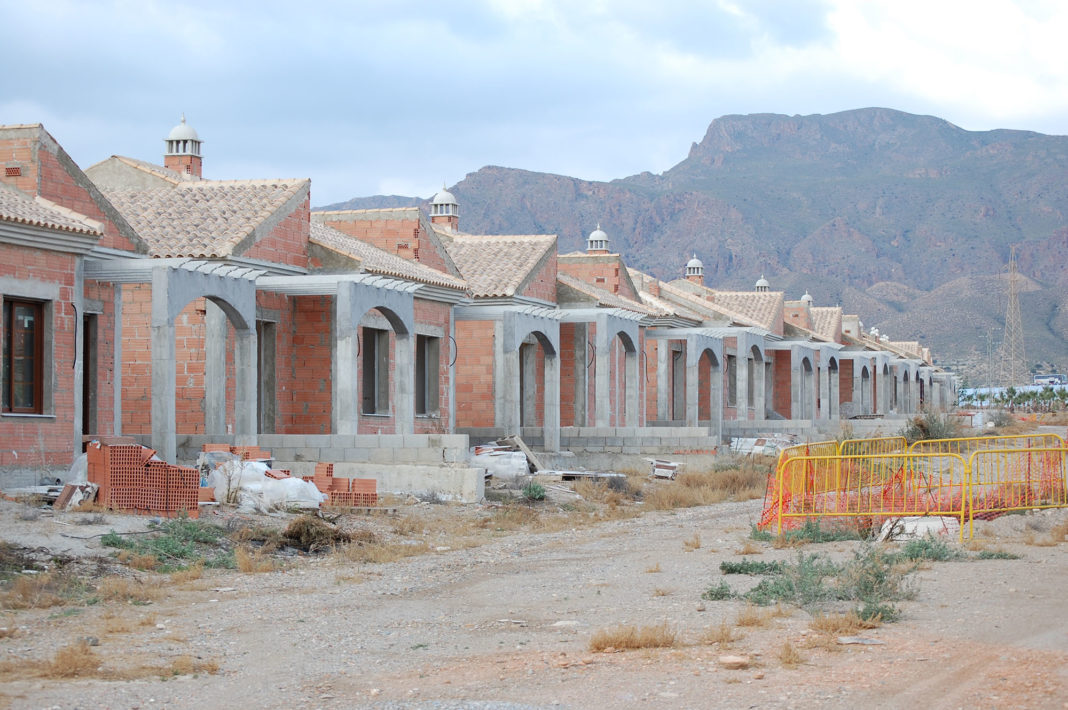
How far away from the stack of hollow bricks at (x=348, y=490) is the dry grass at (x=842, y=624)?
8.85m

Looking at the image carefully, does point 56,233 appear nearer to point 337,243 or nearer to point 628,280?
point 337,243

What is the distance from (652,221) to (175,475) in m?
160

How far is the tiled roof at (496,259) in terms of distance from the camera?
2827 centimetres

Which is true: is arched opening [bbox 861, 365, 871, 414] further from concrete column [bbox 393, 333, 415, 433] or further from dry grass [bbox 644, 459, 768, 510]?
concrete column [bbox 393, 333, 415, 433]

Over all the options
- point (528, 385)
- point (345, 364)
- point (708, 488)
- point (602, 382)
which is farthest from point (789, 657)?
point (528, 385)

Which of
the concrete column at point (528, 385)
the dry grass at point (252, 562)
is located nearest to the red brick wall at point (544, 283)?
the concrete column at point (528, 385)

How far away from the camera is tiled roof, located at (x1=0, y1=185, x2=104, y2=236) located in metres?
15.6

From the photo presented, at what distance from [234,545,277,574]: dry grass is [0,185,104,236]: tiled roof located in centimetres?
537

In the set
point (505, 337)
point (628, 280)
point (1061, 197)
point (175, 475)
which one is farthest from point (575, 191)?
point (175, 475)

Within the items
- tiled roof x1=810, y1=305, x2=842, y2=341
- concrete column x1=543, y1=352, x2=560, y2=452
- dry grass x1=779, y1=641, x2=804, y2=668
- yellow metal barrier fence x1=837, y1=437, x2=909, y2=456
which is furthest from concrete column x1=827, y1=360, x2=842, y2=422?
dry grass x1=779, y1=641, x2=804, y2=668

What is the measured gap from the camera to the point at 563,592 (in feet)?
36.1

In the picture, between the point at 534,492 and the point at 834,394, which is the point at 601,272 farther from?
the point at 834,394

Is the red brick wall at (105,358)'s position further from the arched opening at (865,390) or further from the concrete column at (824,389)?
the arched opening at (865,390)

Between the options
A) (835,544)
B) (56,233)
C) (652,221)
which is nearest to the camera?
(835,544)
